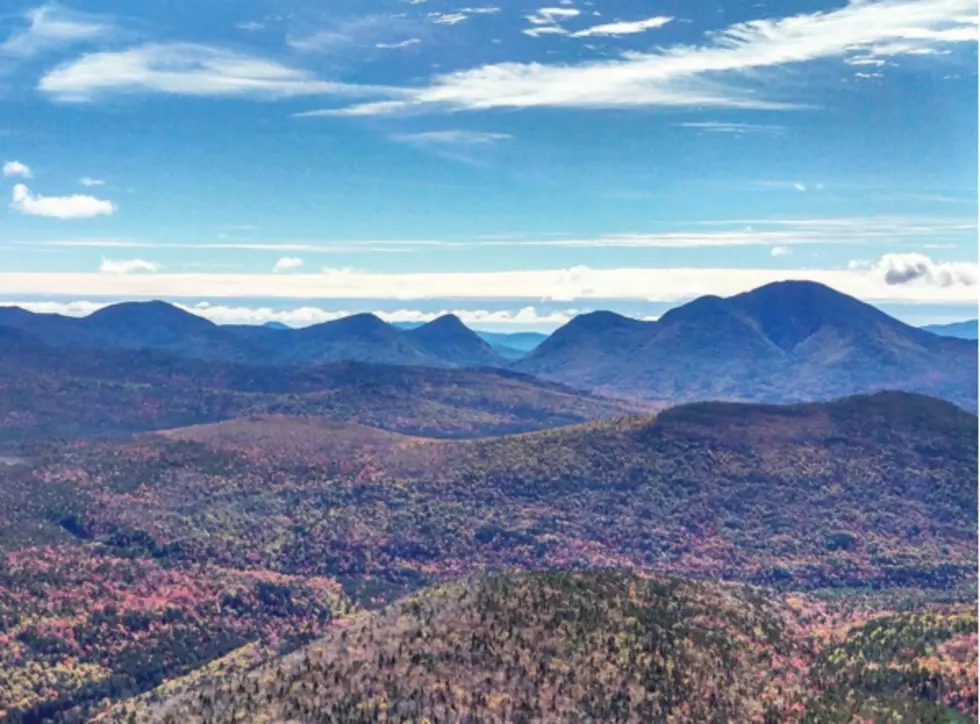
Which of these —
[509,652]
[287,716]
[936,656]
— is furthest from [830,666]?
[287,716]

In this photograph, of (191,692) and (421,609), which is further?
(421,609)

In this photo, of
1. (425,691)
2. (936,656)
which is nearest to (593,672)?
(425,691)

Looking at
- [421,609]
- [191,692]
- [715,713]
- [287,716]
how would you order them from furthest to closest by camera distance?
[421,609], [191,692], [715,713], [287,716]

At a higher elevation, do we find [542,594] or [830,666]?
[542,594]

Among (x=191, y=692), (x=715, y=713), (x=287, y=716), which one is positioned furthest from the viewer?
(x=191, y=692)

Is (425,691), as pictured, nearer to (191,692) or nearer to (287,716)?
(287,716)

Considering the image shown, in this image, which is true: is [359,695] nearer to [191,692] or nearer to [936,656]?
[191,692]
